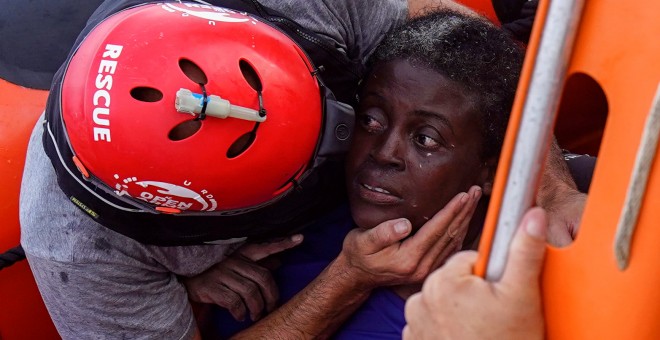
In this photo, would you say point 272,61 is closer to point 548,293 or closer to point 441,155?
point 441,155

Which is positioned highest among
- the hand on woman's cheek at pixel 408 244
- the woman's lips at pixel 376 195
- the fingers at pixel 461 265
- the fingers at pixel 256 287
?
the fingers at pixel 461 265

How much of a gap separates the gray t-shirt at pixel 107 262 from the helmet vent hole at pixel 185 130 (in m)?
0.40

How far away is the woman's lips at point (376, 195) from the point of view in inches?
75.8

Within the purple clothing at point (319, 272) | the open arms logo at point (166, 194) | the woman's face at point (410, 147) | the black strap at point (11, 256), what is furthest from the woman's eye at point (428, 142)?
the black strap at point (11, 256)

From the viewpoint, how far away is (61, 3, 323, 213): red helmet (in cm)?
153

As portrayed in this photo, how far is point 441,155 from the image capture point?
192cm

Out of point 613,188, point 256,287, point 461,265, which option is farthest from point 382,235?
point 613,188

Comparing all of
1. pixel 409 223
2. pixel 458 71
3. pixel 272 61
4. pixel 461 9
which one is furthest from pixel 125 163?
pixel 461 9

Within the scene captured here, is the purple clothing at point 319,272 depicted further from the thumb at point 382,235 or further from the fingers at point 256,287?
the thumb at point 382,235

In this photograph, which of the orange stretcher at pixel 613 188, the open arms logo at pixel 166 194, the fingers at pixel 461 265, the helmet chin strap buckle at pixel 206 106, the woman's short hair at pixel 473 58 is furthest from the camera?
the woman's short hair at pixel 473 58

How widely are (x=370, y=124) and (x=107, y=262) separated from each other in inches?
27.9

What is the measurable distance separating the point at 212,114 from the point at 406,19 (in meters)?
1.00

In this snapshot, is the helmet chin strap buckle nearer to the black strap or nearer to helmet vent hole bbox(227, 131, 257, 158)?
helmet vent hole bbox(227, 131, 257, 158)

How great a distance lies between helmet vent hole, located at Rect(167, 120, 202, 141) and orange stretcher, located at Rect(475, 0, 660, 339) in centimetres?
73
